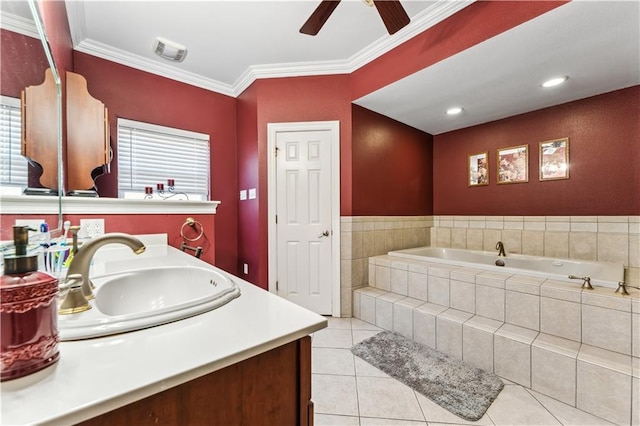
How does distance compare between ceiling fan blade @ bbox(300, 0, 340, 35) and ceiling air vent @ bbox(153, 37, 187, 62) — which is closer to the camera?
ceiling fan blade @ bbox(300, 0, 340, 35)

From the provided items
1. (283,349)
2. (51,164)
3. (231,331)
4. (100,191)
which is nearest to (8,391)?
(231,331)

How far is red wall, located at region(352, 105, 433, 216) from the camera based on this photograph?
283cm

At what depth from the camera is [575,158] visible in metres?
2.64

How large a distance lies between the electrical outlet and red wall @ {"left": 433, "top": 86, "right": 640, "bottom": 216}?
12.4 feet

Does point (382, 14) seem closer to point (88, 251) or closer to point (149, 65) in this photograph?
point (88, 251)

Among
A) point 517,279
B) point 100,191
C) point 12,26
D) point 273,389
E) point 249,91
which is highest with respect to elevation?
point 249,91

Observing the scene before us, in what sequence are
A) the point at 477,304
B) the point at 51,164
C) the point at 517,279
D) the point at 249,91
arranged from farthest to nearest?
1. the point at 249,91
2. the point at 477,304
3. the point at 517,279
4. the point at 51,164

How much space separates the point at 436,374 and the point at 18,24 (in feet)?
8.46

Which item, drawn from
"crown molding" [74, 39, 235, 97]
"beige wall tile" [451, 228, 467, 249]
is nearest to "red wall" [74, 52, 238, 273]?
"crown molding" [74, 39, 235, 97]

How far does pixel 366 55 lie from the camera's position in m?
2.49

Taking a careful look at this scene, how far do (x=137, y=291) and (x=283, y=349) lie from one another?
0.77 m

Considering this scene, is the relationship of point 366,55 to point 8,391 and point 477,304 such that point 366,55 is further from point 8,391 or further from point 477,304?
point 8,391

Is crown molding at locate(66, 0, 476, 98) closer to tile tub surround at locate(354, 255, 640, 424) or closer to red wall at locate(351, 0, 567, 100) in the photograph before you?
red wall at locate(351, 0, 567, 100)

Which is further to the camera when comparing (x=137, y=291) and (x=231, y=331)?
(x=137, y=291)
